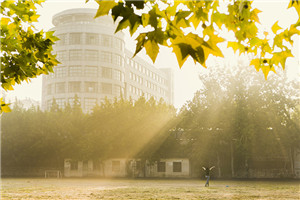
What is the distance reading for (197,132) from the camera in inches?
1800

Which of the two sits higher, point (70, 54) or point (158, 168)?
point (70, 54)

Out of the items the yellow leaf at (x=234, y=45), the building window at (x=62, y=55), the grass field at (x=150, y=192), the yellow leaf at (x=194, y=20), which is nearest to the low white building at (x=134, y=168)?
the grass field at (x=150, y=192)

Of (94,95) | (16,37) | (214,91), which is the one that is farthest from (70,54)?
(16,37)

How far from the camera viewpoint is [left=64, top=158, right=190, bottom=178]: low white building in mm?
48969

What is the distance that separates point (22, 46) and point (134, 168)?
4383cm

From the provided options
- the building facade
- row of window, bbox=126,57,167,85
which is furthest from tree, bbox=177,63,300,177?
row of window, bbox=126,57,167,85

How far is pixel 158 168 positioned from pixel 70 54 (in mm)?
39101

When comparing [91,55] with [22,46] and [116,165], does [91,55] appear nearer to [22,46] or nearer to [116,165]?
[116,165]

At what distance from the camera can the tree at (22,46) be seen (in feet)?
22.8

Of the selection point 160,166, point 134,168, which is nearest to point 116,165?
point 134,168

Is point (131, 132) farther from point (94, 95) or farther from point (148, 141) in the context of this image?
point (94, 95)

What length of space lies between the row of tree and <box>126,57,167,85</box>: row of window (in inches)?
1599

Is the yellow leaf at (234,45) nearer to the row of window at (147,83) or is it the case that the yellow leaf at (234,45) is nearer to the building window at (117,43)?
the building window at (117,43)

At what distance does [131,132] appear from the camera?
48844 mm
